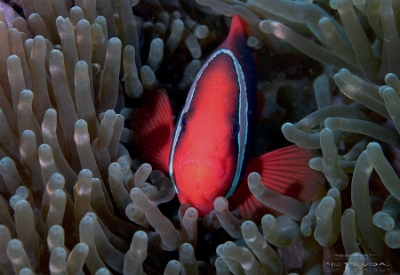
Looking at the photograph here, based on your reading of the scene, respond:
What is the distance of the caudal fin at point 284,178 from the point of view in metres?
1.27

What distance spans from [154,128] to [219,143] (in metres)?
0.37

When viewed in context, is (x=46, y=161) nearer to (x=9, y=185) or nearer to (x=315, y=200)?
(x=9, y=185)

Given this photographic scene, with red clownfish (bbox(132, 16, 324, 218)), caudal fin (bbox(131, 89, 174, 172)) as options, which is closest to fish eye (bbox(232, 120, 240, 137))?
red clownfish (bbox(132, 16, 324, 218))

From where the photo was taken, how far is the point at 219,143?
4.11 feet

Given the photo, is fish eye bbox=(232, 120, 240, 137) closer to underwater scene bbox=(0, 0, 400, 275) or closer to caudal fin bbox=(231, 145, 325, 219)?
underwater scene bbox=(0, 0, 400, 275)

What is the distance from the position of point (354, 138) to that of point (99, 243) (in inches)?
33.4

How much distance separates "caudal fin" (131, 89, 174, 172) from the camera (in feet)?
4.92

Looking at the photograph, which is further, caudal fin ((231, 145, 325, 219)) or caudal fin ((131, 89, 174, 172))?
caudal fin ((131, 89, 174, 172))

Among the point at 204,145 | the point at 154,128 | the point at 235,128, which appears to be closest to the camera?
the point at 204,145

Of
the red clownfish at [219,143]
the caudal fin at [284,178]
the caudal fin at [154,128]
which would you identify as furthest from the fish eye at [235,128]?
the caudal fin at [154,128]

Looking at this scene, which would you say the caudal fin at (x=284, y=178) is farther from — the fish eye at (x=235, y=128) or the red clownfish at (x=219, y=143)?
the fish eye at (x=235, y=128)

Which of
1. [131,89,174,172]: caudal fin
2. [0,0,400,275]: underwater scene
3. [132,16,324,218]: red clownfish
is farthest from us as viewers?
[131,89,174,172]: caudal fin

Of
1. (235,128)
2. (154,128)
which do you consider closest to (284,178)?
(235,128)

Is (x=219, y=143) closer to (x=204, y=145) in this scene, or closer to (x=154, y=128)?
(x=204, y=145)
